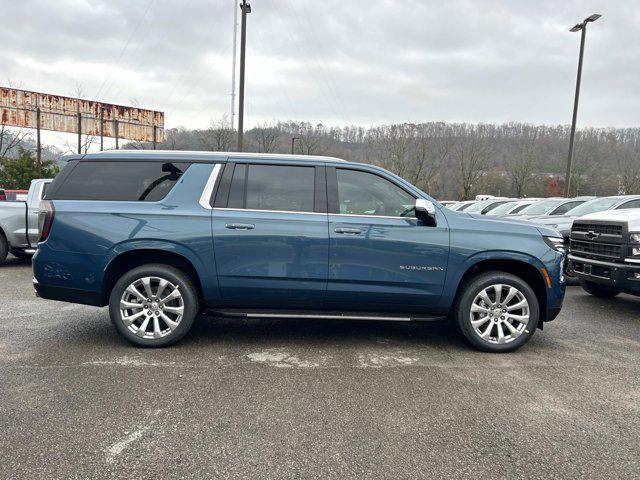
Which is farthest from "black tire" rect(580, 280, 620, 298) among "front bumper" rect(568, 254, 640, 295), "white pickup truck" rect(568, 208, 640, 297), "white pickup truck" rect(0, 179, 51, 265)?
"white pickup truck" rect(0, 179, 51, 265)

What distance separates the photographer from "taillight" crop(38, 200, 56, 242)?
4340mm

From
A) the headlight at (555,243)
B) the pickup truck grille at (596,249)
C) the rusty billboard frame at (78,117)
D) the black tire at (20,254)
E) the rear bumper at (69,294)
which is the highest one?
the rusty billboard frame at (78,117)

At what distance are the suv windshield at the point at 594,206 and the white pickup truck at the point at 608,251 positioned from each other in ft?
8.95

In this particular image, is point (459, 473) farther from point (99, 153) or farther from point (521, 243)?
point (99, 153)

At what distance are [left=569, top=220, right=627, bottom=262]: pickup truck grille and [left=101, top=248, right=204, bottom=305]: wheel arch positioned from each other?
5.66 meters

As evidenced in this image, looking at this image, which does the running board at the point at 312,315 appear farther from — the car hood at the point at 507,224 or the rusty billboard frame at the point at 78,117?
the rusty billboard frame at the point at 78,117

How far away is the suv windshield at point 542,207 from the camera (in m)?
11.2

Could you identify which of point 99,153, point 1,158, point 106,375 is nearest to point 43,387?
point 106,375

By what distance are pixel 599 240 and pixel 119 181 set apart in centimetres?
653

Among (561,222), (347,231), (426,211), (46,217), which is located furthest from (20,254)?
(561,222)

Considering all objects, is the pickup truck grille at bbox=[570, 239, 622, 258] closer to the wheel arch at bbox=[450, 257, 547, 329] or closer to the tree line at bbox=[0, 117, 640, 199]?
the wheel arch at bbox=[450, 257, 547, 329]

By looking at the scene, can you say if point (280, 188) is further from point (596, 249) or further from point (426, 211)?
point (596, 249)

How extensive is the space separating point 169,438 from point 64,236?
2532 mm

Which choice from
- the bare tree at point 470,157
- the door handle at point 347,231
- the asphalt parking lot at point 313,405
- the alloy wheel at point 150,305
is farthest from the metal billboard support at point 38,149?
the bare tree at point 470,157
